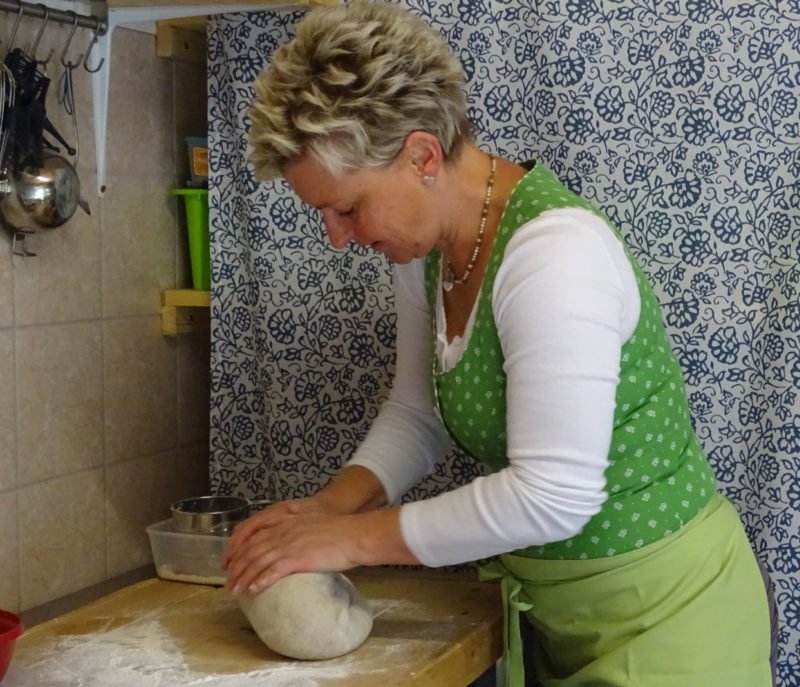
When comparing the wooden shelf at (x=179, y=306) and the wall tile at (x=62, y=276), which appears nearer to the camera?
the wall tile at (x=62, y=276)

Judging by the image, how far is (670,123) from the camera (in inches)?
57.3

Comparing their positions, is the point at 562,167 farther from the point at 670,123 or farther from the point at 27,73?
the point at 27,73

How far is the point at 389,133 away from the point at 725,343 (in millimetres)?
615

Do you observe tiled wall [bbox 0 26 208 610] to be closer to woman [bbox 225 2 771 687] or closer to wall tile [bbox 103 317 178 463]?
wall tile [bbox 103 317 178 463]

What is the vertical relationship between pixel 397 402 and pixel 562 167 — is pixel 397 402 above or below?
below

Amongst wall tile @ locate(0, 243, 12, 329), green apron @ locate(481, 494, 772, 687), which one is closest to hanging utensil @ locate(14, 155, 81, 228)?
wall tile @ locate(0, 243, 12, 329)

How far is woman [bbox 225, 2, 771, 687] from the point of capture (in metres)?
1.07

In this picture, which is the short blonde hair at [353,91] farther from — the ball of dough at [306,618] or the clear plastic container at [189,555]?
the clear plastic container at [189,555]

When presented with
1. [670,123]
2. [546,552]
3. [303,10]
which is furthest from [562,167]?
[546,552]

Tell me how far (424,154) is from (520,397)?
28cm

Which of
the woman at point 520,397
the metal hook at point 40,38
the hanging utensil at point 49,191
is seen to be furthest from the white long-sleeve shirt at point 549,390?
the metal hook at point 40,38

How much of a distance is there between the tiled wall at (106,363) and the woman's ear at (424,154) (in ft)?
2.08

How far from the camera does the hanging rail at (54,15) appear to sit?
1411 millimetres

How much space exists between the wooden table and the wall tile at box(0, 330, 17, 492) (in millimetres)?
233
